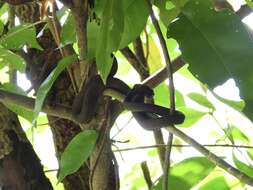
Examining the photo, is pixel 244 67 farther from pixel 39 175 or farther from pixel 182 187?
pixel 39 175

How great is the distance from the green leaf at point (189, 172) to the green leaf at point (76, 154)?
103 mm

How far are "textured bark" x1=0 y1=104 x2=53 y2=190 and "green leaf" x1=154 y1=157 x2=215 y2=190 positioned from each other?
0.22 meters

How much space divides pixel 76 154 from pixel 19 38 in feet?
0.59

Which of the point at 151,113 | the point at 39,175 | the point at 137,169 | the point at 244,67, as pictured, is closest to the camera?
the point at 244,67

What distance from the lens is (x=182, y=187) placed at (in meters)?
0.59

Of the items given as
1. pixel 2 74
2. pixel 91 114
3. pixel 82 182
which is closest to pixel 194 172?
pixel 91 114

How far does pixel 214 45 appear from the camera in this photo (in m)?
0.43

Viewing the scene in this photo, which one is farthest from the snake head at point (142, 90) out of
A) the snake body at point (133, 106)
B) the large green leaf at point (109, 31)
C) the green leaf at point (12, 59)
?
the green leaf at point (12, 59)

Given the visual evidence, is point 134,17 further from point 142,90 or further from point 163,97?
point 163,97

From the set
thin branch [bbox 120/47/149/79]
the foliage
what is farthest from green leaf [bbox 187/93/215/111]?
thin branch [bbox 120/47/149/79]

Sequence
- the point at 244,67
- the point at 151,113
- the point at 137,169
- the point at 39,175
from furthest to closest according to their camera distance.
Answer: the point at 137,169, the point at 39,175, the point at 151,113, the point at 244,67

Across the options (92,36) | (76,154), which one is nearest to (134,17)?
(92,36)

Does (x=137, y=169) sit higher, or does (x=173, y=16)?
(x=173, y=16)

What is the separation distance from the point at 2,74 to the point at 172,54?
0.33 m
